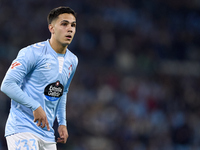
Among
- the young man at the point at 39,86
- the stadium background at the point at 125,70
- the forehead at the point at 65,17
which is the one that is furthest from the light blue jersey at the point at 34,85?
the stadium background at the point at 125,70

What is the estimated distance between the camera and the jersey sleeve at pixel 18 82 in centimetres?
313

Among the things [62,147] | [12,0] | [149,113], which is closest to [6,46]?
[12,0]

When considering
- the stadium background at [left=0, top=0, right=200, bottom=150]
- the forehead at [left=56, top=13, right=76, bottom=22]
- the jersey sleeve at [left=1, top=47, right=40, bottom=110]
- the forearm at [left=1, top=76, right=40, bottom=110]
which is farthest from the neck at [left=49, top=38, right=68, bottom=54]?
the stadium background at [left=0, top=0, right=200, bottom=150]

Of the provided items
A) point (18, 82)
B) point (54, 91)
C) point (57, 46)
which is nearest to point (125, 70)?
point (57, 46)

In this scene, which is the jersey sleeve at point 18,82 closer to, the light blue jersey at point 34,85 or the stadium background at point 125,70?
the light blue jersey at point 34,85

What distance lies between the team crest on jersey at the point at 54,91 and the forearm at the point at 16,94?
273 mm

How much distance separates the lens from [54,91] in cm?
344

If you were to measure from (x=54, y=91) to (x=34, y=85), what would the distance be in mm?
199

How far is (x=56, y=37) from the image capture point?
3543 mm

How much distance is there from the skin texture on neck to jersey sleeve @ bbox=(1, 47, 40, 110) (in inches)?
15.9

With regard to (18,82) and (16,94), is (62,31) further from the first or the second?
(16,94)

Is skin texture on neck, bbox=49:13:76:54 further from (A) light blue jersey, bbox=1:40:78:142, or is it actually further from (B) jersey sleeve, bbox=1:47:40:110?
(B) jersey sleeve, bbox=1:47:40:110

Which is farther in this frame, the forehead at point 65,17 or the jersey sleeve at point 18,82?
the forehead at point 65,17

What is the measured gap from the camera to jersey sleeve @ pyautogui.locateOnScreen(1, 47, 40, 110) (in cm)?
313
